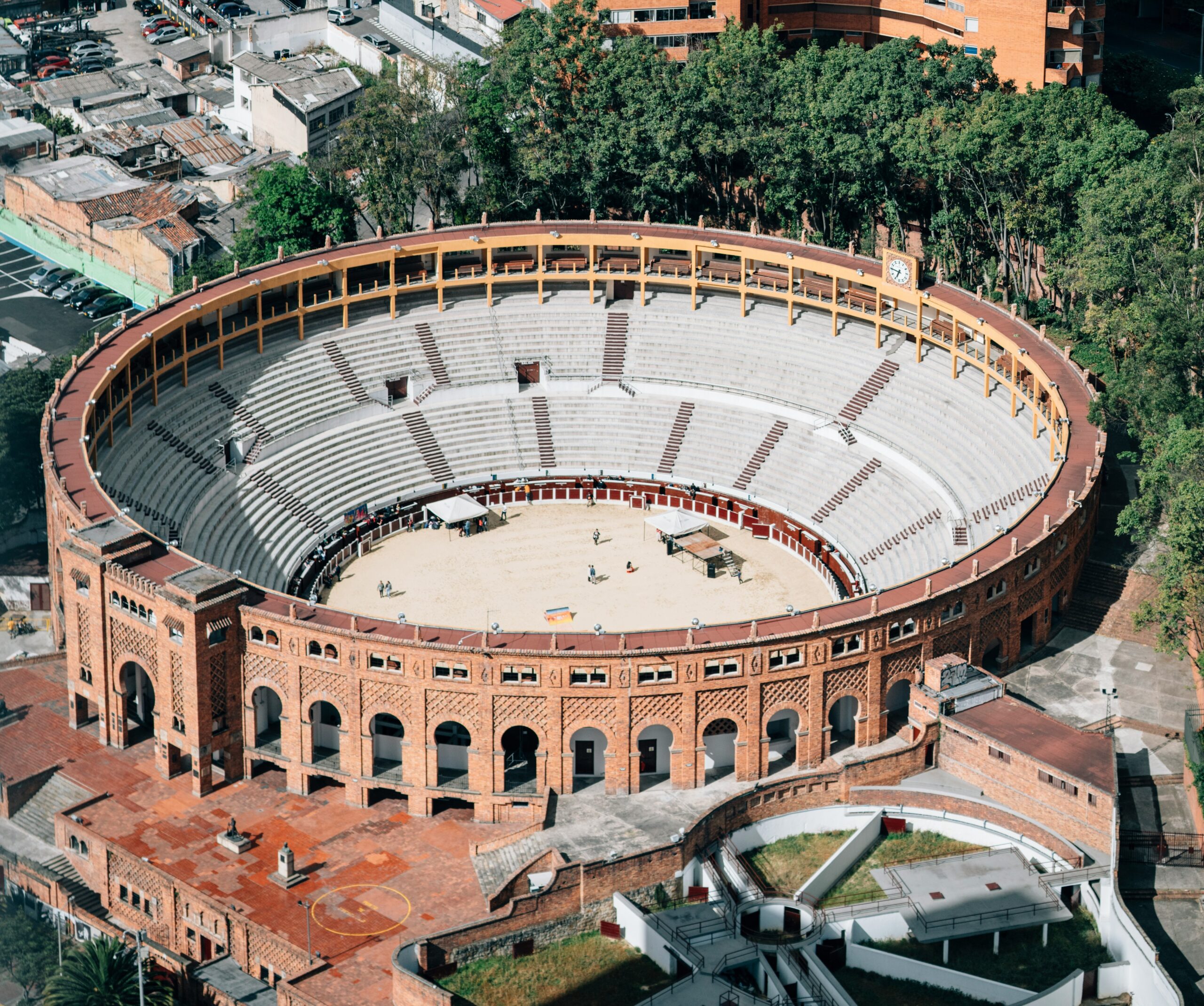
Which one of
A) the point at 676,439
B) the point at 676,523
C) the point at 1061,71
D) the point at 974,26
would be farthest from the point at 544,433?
the point at 1061,71

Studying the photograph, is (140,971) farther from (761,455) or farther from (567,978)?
(761,455)

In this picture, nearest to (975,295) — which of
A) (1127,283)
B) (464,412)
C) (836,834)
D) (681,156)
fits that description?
(1127,283)

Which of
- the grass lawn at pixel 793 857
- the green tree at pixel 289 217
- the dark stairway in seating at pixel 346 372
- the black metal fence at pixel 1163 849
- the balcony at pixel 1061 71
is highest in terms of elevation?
the balcony at pixel 1061 71

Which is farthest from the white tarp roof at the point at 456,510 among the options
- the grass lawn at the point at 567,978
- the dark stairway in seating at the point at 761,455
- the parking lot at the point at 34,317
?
the grass lawn at the point at 567,978

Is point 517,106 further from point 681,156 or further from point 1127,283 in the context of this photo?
point 1127,283

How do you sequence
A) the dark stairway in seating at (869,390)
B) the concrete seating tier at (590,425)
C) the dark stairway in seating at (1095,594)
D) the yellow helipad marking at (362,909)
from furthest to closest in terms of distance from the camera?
1. the dark stairway in seating at (869,390)
2. the concrete seating tier at (590,425)
3. the dark stairway in seating at (1095,594)
4. the yellow helipad marking at (362,909)

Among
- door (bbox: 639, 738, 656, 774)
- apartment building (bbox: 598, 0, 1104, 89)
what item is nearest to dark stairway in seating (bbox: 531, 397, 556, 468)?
apartment building (bbox: 598, 0, 1104, 89)

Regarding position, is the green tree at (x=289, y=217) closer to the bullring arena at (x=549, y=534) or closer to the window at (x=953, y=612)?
the bullring arena at (x=549, y=534)

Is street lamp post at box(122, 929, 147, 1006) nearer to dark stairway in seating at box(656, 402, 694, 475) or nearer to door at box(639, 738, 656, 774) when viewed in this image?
door at box(639, 738, 656, 774)
